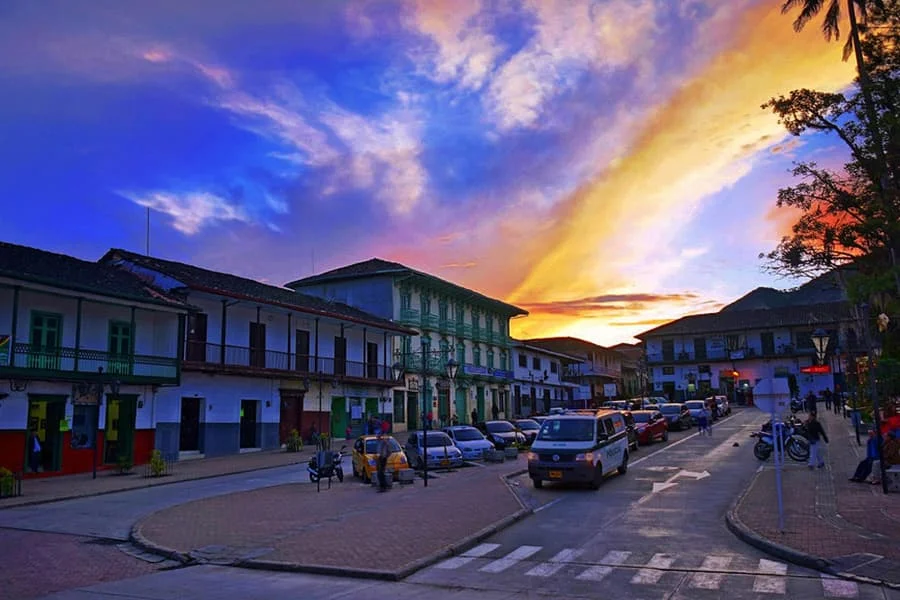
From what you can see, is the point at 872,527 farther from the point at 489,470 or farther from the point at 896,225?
the point at 489,470

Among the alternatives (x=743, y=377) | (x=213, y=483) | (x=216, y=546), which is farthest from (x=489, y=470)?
(x=743, y=377)

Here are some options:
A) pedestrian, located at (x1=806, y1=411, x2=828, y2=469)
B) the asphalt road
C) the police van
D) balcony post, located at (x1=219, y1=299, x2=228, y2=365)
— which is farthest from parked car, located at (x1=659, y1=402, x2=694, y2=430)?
balcony post, located at (x1=219, y1=299, x2=228, y2=365)

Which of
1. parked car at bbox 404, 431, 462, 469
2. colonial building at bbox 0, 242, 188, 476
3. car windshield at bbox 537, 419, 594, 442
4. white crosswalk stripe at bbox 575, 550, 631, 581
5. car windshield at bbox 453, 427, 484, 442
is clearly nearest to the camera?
white crosswalk stripe at bbox 575, 550, 631, 581

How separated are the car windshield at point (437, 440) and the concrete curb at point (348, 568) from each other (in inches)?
466

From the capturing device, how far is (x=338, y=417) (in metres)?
42.7

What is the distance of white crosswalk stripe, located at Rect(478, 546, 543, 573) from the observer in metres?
10.3

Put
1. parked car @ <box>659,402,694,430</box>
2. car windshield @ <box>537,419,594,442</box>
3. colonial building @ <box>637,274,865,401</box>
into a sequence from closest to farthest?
car windshield @ <box>537,419,594,442</box> < parked car @ <box>659,402,694,430</box> < colonial building @ <box>637,274,865,401</box>

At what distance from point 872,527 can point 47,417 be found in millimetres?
25879

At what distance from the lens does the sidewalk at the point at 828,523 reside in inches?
384

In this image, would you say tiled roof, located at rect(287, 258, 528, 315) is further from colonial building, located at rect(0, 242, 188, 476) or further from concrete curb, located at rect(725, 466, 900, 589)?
concrete curb, located at rect(725, 466, 900, 589)

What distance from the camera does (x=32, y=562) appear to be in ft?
36.9

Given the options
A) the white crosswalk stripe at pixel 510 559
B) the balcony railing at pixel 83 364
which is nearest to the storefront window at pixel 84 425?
the balcony railing at pixel 83 364

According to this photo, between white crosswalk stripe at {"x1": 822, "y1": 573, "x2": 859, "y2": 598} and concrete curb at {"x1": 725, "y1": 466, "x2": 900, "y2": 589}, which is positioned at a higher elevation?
concrete curb at {"x1": 725, "y1": 466, "x2": 900, "y2": 589}

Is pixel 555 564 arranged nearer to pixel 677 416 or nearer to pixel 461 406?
pixel 677 416
